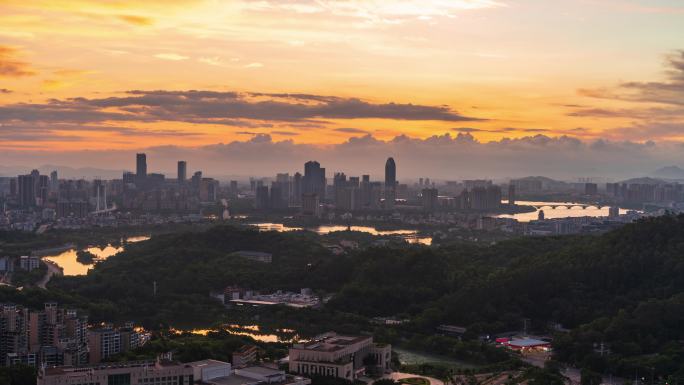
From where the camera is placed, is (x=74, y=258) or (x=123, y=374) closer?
(x=123, y=374)

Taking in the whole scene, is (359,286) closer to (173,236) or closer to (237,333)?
(237,333)

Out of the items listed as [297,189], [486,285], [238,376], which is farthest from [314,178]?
[238,376]

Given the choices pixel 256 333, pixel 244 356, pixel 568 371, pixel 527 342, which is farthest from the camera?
pixel 256 333

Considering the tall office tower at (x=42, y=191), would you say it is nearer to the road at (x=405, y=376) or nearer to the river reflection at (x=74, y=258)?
the river reflection at (x=74, y=258)

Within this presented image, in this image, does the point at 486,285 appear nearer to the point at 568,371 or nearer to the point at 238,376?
the point at 568,371

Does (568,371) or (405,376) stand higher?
(405,376)

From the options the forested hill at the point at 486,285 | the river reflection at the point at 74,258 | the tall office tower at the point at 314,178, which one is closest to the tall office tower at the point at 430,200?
the tall office tower at the point at 314,178

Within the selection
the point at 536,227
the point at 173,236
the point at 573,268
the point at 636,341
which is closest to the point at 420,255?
the point at 573,268

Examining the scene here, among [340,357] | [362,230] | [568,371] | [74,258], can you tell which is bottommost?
[74,258]
